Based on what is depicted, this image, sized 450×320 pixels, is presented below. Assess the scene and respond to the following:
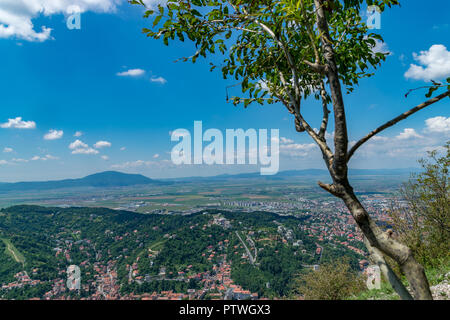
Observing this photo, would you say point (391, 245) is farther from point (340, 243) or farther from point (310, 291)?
point (340, 243)

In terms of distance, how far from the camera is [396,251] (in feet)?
5.01

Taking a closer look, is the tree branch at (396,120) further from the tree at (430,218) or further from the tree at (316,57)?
the tree at (430,218)

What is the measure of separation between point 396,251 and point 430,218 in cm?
1291

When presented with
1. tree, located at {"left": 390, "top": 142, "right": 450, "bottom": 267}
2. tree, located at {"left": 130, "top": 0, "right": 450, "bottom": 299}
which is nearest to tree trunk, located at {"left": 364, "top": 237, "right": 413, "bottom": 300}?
tree, located at {"left": 130, "top": 0, "right": 450, "bottom": 299}

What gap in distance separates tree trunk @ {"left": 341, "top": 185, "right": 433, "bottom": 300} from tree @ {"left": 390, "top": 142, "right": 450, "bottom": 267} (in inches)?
401

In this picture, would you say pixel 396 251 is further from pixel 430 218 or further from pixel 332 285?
pixel 430 218

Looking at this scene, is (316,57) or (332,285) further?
(332,285)

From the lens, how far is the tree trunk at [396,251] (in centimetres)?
148

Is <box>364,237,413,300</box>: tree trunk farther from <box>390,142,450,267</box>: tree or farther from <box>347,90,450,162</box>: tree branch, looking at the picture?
<box>390,142,450,267</box>: tree

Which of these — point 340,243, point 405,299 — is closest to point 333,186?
point 405,299

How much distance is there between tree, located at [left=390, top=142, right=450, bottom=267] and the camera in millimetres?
9523

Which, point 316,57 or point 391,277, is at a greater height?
point 316,57

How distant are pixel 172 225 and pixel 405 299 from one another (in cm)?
7322

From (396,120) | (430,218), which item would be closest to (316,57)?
(396,120)
